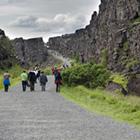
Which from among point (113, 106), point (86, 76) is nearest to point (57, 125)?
point (113, 106)

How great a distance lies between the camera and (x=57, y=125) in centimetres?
2366

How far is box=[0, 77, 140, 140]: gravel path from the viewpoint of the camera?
67.0 ft

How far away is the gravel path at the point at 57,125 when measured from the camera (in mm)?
20422

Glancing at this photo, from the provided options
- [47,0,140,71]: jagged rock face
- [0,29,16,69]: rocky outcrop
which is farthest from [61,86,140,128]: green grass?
[0,29,16,69]: rocky outcrop

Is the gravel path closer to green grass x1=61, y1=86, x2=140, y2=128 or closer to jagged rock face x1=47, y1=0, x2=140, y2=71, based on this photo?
green grass x1=61, y1=86, x2=140, y2=128

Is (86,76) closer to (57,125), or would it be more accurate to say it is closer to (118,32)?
(57,125)

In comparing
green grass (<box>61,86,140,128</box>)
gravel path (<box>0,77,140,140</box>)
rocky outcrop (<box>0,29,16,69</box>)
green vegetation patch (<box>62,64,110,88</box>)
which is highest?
rocky outcrop (<box>0,29,16,69</box>)

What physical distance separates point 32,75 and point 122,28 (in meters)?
69.2

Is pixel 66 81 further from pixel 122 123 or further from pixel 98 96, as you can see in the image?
pixel 122 123

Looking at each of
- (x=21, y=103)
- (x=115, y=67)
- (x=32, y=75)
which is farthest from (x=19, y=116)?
(x=115, y=67)

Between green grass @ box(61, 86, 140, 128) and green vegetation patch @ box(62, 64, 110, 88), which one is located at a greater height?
green vegetation patch @ box(62, 64, 110, 88)

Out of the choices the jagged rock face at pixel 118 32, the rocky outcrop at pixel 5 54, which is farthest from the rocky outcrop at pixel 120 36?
the rocky outcrop at pixel 5 54

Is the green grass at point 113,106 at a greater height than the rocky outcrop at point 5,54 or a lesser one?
lesser

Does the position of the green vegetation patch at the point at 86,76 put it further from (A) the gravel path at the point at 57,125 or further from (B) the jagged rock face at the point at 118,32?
(B) the jagged rock face at the point at 118,32
